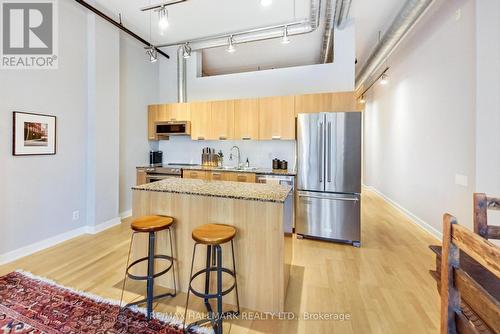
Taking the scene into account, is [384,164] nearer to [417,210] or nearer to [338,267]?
[417,210]

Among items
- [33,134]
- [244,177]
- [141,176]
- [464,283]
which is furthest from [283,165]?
[33,134]

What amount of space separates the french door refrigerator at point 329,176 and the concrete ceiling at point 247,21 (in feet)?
6.05

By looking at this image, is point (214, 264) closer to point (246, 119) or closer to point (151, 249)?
point (151, 249)

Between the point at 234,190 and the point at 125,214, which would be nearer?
the point at 234,190

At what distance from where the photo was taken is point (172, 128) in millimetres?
4766

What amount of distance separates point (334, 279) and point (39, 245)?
154 inches

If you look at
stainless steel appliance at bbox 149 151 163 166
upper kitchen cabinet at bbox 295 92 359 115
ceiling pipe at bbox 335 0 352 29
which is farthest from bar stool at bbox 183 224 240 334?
stainless steel appliance at bbox 149 151 163 166

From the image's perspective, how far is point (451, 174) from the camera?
321 centimetres

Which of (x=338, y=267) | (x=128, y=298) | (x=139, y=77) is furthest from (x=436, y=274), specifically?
(x=139, y=77)

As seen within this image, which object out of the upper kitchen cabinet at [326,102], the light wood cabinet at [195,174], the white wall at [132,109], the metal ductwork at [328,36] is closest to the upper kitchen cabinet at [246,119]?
the upper kitchen cabinet at [326,102]

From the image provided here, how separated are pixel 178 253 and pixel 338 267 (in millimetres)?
1899

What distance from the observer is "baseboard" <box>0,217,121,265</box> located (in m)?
2.77

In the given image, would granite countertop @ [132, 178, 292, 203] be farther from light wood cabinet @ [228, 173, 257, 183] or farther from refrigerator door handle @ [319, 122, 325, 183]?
light wood cabinet @ [228, 173, 257, 183]

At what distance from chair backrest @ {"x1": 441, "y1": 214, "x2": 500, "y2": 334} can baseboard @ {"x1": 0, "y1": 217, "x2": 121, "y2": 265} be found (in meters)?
4.23
